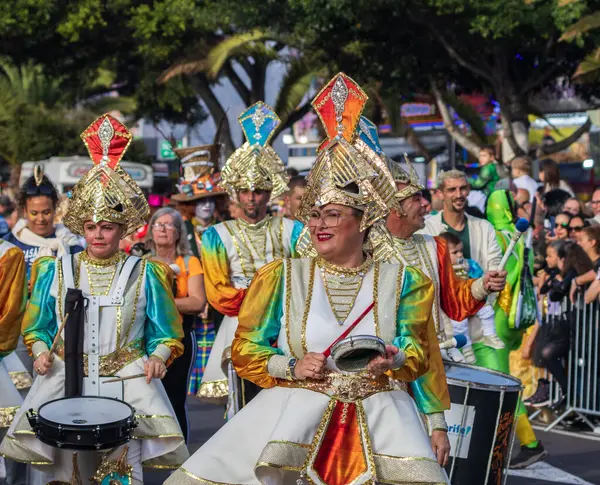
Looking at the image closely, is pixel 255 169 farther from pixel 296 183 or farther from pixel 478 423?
pixel 478 423

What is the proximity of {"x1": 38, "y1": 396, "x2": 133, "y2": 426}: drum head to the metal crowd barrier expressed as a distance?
235 inches

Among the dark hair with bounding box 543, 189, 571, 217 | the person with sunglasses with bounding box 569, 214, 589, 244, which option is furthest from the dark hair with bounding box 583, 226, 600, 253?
the dark hair with bounding box 543, 189, 571, 217

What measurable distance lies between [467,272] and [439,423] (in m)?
3.29

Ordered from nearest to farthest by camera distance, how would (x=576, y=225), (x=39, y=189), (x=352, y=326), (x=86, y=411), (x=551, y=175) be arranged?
1. (x=352, y=326)
2. (x=86, y=411)
3. (x=39, y=189)
4. (x=576, y=225)
5. (x=551, y=175)

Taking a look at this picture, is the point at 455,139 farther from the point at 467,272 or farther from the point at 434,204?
the point at 467,272

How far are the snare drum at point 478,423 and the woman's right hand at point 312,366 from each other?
6.98 ft

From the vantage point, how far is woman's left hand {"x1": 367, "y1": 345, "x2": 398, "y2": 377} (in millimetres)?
5004

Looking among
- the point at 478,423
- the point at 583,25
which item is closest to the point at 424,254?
the point at 478,423

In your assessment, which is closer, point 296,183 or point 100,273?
point 100,273

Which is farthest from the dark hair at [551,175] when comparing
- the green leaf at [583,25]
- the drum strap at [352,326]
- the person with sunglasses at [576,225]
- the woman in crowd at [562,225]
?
the drum strap at [352,326]

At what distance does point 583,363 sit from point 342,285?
6538 millimetres

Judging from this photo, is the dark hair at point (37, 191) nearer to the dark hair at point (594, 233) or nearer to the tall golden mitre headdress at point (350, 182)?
the tall golden mitre headdress at point (350, 182)

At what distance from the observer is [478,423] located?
281 inches

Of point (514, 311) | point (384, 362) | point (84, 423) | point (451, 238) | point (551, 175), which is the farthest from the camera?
point (551, 175)
